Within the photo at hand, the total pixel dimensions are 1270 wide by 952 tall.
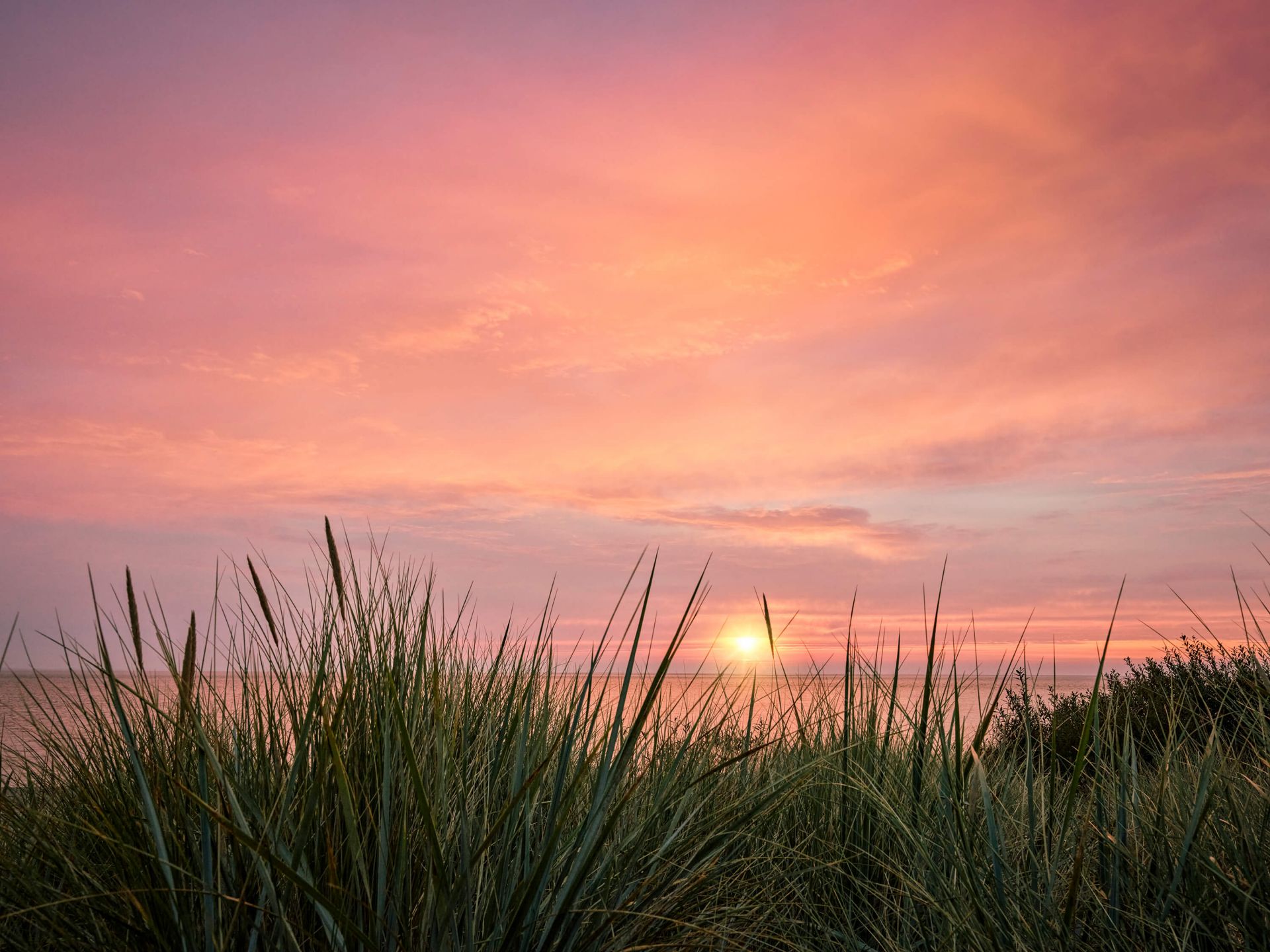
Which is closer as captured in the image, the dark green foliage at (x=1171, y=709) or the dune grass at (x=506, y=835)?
the dune grass at (x=506, y=835)

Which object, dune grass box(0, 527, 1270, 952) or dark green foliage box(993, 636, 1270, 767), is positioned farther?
dark green foliage box(993, 636, 1270, 767)

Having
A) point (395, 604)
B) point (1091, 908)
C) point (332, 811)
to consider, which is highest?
point (395, 604)

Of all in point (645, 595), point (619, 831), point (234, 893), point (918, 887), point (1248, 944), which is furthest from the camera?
point (619, 831)

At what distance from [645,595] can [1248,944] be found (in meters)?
1.70

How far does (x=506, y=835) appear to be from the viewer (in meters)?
1.95

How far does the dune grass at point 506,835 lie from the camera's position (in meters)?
1.78

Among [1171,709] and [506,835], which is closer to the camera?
[506,835]

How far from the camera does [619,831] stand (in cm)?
268

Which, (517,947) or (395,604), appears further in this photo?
(395,604)

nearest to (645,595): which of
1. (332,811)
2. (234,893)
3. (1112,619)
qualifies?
(332,811)

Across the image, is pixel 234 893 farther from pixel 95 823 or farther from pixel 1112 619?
pixel 1112 619

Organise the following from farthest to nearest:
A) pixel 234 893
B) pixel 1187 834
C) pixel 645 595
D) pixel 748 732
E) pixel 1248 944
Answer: pixel 748 732
pixel 1187 834
pixel 1248 944
pixel 234 893
pixel 645 595

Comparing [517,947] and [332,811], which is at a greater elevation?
[332,811]

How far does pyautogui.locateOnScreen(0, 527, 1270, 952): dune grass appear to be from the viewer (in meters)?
1.78
